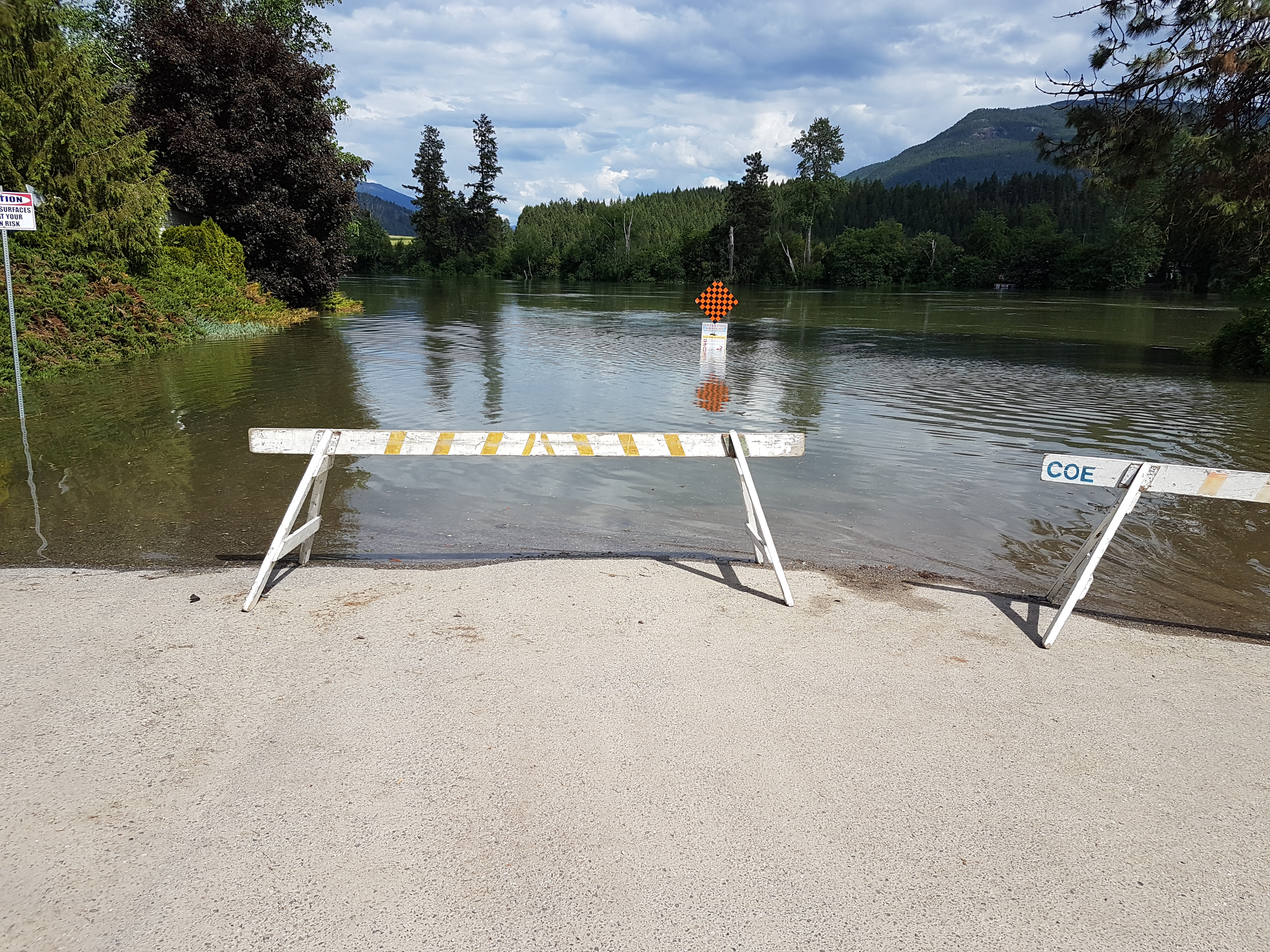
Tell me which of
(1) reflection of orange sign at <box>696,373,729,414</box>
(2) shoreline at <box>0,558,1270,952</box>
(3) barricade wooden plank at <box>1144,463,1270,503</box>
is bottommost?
(2) shoreline at <box>0,558,1270,952</box>

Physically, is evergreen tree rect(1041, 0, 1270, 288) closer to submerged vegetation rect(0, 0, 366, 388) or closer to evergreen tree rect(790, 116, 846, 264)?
submerged vegetation rect(0, 0, 366, 388)

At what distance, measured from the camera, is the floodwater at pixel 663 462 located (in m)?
6.43

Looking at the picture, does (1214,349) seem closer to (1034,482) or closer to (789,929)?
(1034,482)

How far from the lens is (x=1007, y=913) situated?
2.52 meters

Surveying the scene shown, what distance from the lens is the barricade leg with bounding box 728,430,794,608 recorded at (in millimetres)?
4949

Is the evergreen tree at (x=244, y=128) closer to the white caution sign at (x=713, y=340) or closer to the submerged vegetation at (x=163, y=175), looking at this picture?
the submerged vegetation at (x=163, y=175)

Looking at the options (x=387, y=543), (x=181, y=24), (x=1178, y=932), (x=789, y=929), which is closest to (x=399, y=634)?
(x=387, y=543)

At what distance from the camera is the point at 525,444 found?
17.1 feet

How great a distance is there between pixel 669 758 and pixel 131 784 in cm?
208

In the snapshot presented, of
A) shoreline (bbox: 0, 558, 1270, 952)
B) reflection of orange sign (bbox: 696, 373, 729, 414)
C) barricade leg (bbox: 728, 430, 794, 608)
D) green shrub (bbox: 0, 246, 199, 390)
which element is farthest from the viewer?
green shrub (bbox: 0, 246, 199, 390)

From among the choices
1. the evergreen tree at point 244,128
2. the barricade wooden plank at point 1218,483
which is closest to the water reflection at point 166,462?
the barricade wooden plank at point 1218,483

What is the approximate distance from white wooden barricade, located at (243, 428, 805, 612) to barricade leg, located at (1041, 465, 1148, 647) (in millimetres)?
1495

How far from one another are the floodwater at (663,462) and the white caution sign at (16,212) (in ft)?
8.17

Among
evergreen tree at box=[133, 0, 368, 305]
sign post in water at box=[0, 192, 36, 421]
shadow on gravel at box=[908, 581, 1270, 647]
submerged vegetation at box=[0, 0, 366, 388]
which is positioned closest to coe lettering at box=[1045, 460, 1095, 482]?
shadow on gravel at box=[908, 581, 1270, 647]
